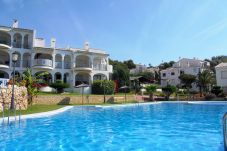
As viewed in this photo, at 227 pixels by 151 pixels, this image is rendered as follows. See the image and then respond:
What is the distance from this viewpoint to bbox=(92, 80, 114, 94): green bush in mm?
34156

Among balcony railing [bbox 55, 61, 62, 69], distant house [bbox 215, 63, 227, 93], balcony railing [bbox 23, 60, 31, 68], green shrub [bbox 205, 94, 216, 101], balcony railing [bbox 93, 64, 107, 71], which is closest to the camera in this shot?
balcony railing [bbox 23, 60, 31, 68]

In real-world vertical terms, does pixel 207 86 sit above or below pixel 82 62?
below

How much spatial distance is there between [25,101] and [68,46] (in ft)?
72.5

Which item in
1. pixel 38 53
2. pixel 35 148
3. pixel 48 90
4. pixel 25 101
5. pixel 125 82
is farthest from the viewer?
pixel 125 82

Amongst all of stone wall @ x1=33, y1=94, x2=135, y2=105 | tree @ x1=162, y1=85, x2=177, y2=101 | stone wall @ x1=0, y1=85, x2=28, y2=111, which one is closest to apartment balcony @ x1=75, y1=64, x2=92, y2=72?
stone wall @ x1=33, y1=94, x2=135, y2=105

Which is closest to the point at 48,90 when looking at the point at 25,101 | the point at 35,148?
the point at 25,101

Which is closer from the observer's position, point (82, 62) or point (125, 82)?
point (82, 62)

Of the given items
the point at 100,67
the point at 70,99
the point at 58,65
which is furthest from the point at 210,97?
the point at 58,65

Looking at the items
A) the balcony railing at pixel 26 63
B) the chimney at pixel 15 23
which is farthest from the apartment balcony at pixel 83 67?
the chimney at pixel 15 23

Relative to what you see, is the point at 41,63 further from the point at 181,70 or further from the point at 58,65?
the point at 181,70

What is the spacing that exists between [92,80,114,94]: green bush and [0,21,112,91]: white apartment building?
349 cm

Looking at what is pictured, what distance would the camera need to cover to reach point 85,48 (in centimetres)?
4122

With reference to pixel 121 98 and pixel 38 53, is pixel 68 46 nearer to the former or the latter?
pixel 38 53

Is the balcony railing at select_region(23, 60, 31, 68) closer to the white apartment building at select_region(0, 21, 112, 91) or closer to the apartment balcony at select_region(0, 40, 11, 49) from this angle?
the white apartment building at select_region(0, 21, 112, 91)
